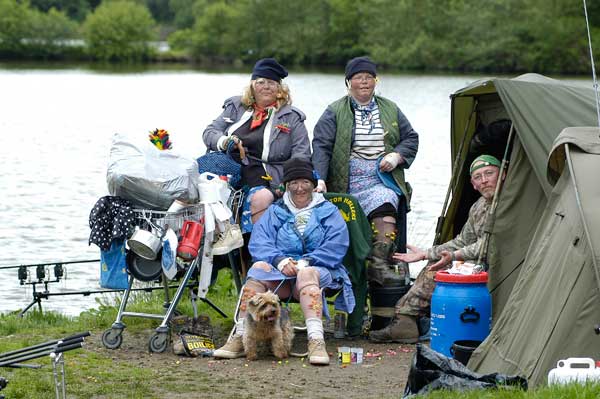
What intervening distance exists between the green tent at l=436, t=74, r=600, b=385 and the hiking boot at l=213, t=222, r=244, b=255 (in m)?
1.62

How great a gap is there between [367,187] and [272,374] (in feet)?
5.94

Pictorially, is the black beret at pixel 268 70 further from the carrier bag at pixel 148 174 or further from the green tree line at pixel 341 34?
the green tree line at pixel 341 34

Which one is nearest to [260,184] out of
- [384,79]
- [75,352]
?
[75,352]

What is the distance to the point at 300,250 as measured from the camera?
7109 mm

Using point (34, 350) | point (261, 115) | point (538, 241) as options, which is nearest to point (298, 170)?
point (261, 115)

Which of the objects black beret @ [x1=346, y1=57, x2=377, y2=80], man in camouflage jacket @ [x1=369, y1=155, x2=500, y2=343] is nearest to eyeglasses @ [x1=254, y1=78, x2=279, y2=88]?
black beret @ [x1=346, y1=57, x2=377, y2=80]

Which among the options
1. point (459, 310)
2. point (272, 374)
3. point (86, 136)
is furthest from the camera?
point (86, 136)

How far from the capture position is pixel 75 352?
6.86 meters

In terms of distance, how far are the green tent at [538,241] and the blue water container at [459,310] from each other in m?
0.21

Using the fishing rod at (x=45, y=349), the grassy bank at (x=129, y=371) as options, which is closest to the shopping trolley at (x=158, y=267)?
the grassy bank at (x=129, y=371)

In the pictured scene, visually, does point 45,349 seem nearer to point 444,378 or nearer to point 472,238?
point 444,378

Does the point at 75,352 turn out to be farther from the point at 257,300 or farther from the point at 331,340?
the point at 331,340

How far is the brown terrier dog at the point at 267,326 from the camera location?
664 cm

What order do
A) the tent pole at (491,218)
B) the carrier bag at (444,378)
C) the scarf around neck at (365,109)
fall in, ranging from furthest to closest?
1. the scarf around neck at (365,109)
2. the tent pole at (491,218)
3. the carrier bag at (444,378)
